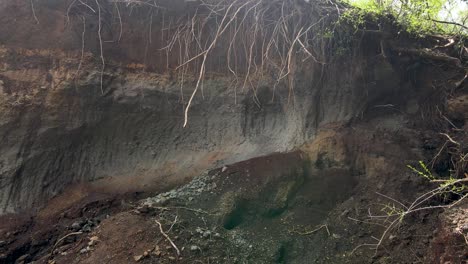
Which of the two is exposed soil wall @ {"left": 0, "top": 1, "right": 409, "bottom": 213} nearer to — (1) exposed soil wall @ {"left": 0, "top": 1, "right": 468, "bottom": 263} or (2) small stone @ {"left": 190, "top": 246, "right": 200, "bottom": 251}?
(1) exposed soil wall @ {"left": 0, "top": 1, "right": 468, "bottom": 263}

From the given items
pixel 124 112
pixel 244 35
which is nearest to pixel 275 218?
pixel 124 112

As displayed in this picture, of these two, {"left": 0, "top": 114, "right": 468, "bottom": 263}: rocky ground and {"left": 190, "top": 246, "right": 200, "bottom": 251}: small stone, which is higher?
{"left": 0, "top": 114, "right": 468, "bottom": 263}: rocky ground

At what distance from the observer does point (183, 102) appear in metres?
4.60

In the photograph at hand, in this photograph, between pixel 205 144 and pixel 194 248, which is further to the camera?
pixel 205 144

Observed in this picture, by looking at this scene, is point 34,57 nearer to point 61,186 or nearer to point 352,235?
point 61,186

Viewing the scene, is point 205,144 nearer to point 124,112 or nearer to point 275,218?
point 124,112

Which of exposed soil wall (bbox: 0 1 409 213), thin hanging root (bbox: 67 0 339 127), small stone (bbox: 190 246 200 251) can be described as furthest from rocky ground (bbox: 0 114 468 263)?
thin hanging root (bbox: 67 0 339 127)

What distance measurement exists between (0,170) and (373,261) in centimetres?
366

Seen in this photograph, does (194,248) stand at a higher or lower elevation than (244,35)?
lower

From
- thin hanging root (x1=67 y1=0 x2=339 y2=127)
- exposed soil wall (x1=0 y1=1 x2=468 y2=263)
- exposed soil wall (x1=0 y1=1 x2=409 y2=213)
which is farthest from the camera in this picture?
thin hanging root (x1=67 y1=0 x2=339 y2=127)

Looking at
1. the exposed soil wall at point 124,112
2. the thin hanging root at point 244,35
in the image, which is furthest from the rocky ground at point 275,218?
the thin hanging root at point 244,35

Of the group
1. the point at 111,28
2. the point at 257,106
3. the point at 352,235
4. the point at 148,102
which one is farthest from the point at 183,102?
the point at 352,235

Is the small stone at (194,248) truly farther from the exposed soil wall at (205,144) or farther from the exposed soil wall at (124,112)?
the exposed soil wall at (124,112)

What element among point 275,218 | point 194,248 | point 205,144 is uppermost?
point 205,144
